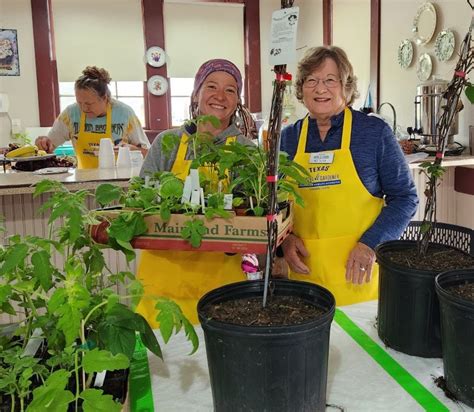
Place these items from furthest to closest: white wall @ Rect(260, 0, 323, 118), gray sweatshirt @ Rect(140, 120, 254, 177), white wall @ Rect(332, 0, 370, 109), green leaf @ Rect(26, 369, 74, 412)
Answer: white wall @ Rect(260, 0, 323, 118)
white wall @ Rect(332, 0, 370, 109)
gray sweatshirt @ Rect(140, 120, 254, 177)
green leaf @ Rect(26, 369, 74, 412)

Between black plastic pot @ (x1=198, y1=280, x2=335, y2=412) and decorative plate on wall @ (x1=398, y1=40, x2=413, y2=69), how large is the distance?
13.5 feet

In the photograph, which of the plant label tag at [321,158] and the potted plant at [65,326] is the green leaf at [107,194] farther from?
the plant label tag at [321,158]

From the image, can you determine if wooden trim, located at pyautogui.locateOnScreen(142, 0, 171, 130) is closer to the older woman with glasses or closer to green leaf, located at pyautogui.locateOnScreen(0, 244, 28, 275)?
the older woman with glasses

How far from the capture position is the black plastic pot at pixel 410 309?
3.11 feet

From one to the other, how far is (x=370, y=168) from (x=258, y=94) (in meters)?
5.77

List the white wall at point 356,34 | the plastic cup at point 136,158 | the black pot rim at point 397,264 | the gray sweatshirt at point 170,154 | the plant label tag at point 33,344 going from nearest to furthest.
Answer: the plant label tag at point 33,344 < the black pot rim at point 397,264 < the gray sweatshirt at point 170,154 < the plastic cup at point 136,158 < the white wall at point 356,34

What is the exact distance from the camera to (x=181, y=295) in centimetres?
158

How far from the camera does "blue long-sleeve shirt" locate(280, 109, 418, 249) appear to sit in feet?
5.24

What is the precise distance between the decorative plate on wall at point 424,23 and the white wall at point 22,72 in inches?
179

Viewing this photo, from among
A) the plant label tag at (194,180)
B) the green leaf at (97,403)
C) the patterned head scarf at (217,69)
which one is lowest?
the green leaf at (97,403)

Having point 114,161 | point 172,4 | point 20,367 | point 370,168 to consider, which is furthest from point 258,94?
point 20,367

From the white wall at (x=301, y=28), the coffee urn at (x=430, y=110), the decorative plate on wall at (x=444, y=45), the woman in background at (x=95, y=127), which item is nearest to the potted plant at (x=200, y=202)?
the woman in background at (x=95, y=127)

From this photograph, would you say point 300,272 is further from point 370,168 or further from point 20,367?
point 20,367

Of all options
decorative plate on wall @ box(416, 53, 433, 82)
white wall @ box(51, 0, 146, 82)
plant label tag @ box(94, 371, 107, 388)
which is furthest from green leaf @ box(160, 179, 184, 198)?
white wall @ box(51, 0, 146, 82)
